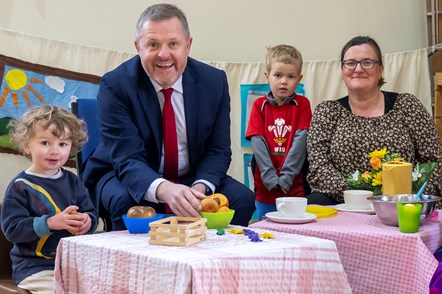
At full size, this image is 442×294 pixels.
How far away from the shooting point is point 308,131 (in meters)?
2.77

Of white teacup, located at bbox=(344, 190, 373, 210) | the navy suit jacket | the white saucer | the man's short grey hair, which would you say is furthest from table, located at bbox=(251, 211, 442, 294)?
the man's short grey hair

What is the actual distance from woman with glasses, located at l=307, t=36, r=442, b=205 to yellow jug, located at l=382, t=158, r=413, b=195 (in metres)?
0.54

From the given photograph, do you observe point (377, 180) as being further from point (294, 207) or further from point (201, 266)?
point (201, 266)

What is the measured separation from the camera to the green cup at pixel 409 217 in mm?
1651

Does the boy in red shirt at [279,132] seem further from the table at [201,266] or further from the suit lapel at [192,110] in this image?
the table at [201,266]

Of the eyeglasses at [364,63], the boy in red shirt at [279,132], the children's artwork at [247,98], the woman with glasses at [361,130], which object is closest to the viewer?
the woman with glasses at [361,130]

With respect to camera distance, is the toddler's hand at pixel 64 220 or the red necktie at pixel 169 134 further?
the red necktie at pixel 169 134

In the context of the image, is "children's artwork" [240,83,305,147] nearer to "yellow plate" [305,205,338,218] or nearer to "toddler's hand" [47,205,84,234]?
"yellow plate" [305,205,338,218]

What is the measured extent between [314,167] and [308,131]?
0.21 meters

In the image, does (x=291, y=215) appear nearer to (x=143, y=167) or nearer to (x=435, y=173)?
(x=143, y=167)

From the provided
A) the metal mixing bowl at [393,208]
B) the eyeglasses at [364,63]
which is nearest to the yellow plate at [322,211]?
the metal mixing bowl at [393,208]

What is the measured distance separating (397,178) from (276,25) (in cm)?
230

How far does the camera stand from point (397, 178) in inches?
75.6

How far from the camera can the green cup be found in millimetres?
1651
